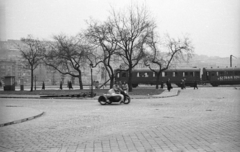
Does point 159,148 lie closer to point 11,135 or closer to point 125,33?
point 11,135

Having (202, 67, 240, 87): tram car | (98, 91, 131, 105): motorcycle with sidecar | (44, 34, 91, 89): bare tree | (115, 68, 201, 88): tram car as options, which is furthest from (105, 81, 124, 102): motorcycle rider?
(202, 67, 240, 87): tram car

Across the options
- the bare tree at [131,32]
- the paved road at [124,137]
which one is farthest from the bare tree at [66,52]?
the paved road at [124,137]

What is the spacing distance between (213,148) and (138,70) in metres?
51.3

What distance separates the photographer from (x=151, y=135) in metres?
8.28

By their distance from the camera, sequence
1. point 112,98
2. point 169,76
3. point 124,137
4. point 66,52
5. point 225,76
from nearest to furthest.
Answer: point 124,137 → point 112,98 → point 66,52 → point 225,76 → point 169,76

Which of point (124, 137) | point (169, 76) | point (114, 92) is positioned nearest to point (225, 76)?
point (169, 76)

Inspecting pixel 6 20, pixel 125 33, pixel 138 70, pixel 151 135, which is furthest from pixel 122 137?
pixel 138 70

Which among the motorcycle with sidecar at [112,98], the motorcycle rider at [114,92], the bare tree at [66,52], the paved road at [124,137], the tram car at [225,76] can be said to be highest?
the bare tree at [66,52]

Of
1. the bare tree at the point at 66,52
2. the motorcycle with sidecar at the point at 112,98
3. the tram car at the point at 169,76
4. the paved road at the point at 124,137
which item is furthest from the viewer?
the tram car at the point at 169,76

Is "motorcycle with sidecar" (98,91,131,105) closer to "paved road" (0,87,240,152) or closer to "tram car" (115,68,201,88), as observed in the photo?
"paved road" (0,87,240,152)

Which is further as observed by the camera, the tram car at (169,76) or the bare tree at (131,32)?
the tram car at (169,76)

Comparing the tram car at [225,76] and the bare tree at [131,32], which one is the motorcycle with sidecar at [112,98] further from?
the tram car at [225,76]

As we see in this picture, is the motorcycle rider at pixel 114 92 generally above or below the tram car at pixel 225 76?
below

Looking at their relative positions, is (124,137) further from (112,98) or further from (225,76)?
(225,76)
